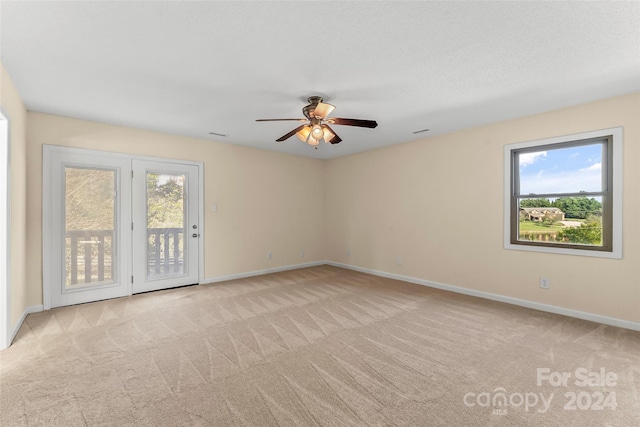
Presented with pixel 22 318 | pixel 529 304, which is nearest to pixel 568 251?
pixel 529 304

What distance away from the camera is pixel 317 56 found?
2.36 meters

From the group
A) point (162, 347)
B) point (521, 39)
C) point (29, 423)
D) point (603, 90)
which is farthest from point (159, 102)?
point (603, 90)

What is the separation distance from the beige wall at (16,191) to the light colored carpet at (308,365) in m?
0.40

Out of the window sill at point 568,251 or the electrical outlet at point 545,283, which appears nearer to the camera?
the window sill at point 568,251

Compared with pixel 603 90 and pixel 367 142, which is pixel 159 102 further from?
pixel 603 90

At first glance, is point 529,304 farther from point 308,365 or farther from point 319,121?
point 319,121

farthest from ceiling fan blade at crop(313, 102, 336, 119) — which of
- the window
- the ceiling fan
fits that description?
the window

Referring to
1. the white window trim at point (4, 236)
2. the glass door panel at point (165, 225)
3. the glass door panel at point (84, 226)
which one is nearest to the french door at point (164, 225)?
the glass door panel at point (165, 225)

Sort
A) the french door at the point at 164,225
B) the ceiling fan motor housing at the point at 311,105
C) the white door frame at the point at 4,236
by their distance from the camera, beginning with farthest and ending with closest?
the french door at the point at 164,225
the ceiling fan motor housing at the point at 311,105
the white door frame at the point at 4,236

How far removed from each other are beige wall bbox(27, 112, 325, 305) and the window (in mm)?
3935

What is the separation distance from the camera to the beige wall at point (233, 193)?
3637 millimetres

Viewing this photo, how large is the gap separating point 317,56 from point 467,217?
134 inches

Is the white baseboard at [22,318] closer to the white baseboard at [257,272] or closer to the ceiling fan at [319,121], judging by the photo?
the white baseboard at [257,272]

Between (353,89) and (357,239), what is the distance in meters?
3.71
